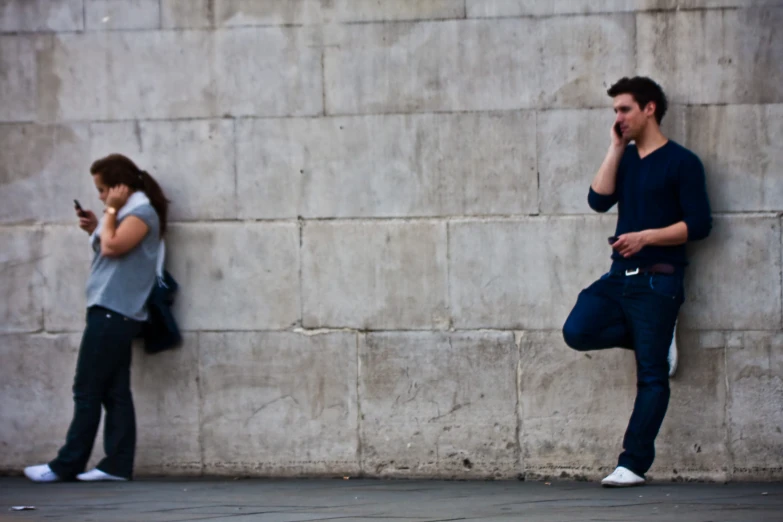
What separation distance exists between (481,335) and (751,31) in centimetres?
217

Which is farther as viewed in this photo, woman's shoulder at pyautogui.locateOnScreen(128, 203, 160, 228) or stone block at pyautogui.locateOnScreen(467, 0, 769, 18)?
woman's shoulder at pyautogui.locateOnScreen(128, 203, 160, 228)

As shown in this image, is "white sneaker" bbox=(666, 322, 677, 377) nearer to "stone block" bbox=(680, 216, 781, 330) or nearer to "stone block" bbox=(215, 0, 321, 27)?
"stone block" bbox=(680, 216, 781, 330)

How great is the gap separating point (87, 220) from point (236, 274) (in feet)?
2.92

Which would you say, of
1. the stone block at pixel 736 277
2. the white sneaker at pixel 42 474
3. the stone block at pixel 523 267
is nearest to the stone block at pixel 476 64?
the stone block at pixel 523 267

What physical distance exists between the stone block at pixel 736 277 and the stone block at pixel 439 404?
1037 mm

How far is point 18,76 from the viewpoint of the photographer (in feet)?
23.1

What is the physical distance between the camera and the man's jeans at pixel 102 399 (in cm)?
669

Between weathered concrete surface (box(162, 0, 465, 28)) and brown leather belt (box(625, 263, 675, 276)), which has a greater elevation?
weathered concrete surface (box(162, 0, 465, 28))

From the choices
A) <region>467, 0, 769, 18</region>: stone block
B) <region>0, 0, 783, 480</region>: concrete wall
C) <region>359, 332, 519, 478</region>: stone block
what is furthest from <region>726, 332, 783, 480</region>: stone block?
<region>467, 0, 769, 18</region>: stone block

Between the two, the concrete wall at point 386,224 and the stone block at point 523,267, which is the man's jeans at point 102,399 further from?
the stone block at point 523,267

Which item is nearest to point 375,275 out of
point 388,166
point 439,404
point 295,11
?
point 388,166

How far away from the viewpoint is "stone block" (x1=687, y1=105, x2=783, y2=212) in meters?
6.49

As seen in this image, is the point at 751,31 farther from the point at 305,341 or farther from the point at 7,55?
the point at 7,55

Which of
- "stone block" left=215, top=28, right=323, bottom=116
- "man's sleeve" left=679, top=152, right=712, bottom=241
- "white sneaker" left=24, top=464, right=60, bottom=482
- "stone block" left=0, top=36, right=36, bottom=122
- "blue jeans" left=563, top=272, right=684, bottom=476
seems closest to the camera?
"blue jeans" left=563, top=272, right=684, bottom=476
